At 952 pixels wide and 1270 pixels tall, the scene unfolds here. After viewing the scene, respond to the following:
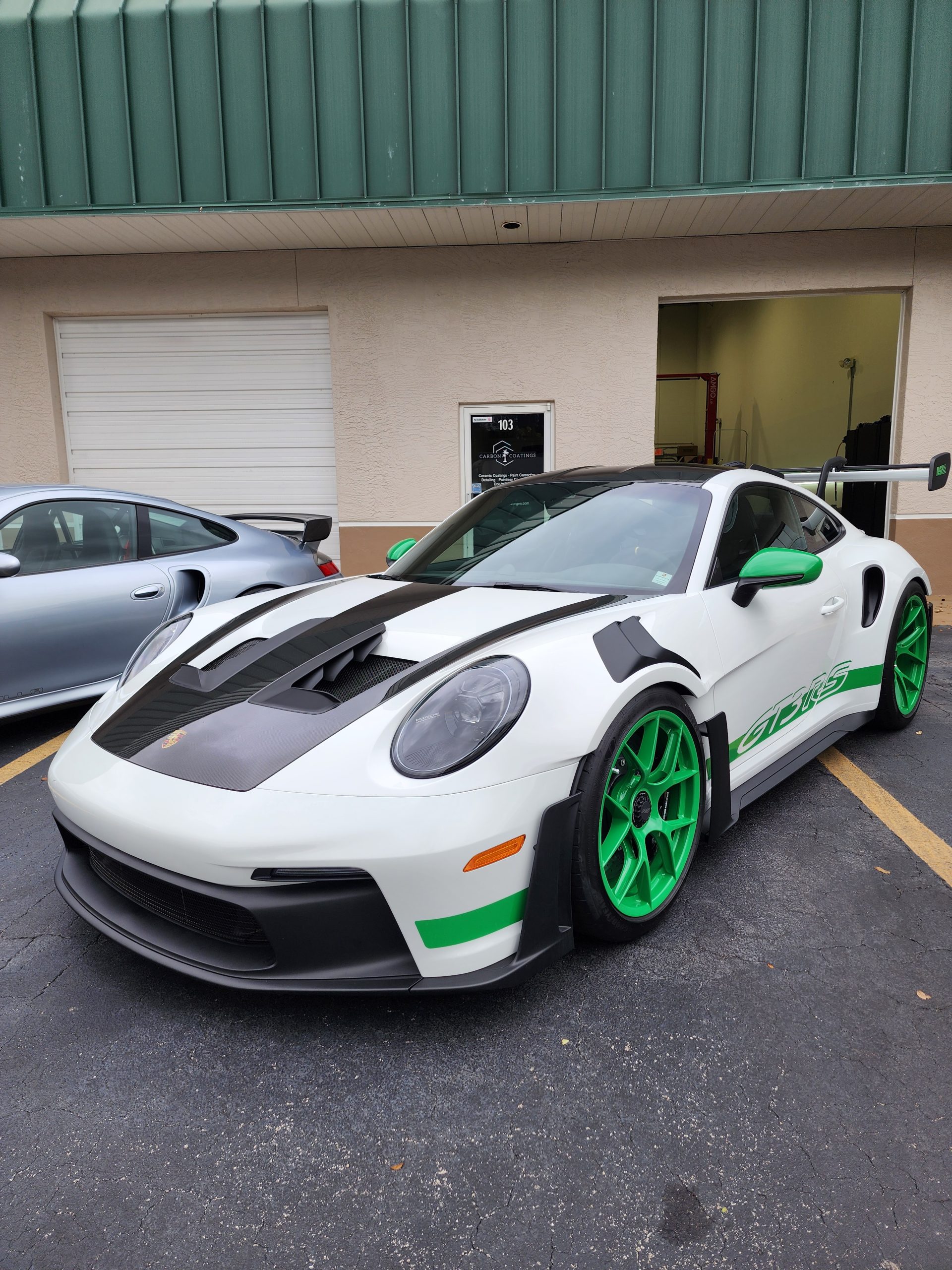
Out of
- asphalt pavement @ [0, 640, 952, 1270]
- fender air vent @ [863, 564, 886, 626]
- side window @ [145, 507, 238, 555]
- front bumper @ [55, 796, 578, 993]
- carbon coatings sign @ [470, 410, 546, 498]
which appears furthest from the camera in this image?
carbon coatings sign @ [470, 410, 546, 498]

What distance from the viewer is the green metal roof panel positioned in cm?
625

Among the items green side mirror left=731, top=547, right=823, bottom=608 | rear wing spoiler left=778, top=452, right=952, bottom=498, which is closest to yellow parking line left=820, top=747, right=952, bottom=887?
green side mirror left=731, top=547, right=823, bottom=608

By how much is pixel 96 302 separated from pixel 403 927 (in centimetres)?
786

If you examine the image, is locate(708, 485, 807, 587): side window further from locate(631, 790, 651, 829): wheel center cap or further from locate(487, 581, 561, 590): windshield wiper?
locate(631, 790, 651, 829): wheel center cap

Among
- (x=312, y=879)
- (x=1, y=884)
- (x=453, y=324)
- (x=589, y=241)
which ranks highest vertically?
(x=589, y=241)

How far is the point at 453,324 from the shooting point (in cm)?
768

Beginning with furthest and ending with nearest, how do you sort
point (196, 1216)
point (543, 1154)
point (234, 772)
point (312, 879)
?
1. point (234, 772)
2. point (312, 879)
3. point (543, 1154)
4. point (196, 1216)

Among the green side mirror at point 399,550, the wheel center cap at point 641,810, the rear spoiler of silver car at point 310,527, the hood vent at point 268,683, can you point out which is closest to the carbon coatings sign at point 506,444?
the rear spoiler of silver car at point 310,527

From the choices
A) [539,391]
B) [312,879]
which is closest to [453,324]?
[539,391]

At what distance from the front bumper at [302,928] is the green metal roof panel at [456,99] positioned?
598 cm

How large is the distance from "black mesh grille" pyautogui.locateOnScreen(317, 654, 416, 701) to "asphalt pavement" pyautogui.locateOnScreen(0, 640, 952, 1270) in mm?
782

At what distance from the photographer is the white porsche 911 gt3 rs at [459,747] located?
1.83 meters

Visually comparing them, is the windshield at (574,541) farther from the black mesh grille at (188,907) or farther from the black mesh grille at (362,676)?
the black mesh grille at (188,907)

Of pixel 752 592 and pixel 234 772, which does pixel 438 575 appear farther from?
pixel 234 772
